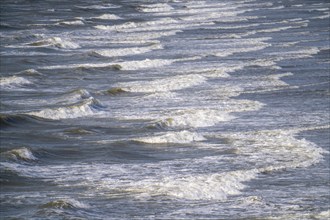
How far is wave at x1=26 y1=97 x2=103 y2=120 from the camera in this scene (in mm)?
28120

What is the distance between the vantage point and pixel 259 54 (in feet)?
147

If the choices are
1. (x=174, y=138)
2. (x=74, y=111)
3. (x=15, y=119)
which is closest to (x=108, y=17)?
(x=74, y=111)

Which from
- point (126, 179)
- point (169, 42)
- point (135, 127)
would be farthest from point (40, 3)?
point (126, 179)

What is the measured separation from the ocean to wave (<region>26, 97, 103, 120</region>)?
0.04m

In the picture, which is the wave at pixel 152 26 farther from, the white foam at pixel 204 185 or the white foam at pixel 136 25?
the white foam at pixel 204 185

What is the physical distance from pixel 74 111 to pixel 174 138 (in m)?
5.17

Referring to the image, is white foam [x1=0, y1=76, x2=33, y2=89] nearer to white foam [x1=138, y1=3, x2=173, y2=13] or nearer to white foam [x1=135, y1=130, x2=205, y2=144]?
white foam [x1=135, y1=130, x2=205, y2=144]

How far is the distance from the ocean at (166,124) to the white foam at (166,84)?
7 cm

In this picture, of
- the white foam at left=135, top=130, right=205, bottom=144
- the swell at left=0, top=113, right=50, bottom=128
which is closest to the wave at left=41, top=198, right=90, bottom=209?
the white foam at left=135, top=130, right=205, bottom=144

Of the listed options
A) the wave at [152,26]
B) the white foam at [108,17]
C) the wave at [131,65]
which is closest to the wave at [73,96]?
the wave at [131,65]

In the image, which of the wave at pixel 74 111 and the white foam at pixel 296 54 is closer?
the wave at pixel 74 111

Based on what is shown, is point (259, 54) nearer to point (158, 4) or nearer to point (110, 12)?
point (110, 12)

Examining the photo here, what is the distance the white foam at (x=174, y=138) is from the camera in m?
24.4

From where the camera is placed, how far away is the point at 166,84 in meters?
35.5
